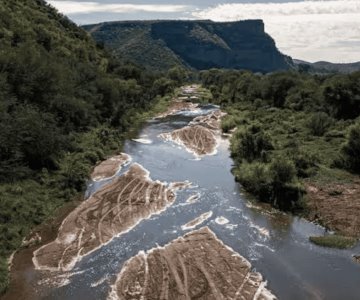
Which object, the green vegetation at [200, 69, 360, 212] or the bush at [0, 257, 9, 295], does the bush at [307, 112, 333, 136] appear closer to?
the green vegetation at [200, 69, 360, 212]

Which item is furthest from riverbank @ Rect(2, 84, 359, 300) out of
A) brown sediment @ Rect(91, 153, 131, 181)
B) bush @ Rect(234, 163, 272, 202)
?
brown sediment @ Rect(91, 153, 131, 181)

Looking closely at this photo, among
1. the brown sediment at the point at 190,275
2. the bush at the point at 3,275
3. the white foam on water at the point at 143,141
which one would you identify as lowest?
the white foam on water at the point at 143,141

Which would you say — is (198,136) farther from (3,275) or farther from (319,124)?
(3,275)

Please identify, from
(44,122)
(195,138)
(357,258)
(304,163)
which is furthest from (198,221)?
(195,138)

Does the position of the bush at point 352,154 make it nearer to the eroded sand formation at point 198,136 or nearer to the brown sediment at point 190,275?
the eroded sand formation at point 198,136

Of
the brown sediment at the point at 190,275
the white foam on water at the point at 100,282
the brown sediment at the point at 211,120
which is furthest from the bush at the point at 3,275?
the brown sediment at the point at 211,120
